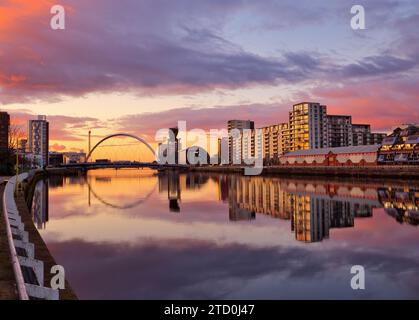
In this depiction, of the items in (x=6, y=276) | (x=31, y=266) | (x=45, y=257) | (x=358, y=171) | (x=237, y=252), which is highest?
(x=358, y=171)

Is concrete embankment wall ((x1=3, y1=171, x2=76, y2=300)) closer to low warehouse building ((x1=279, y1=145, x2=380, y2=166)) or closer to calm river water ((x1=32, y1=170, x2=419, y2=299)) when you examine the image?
calm river water ((x1=32, y1=170, x2=419, y2=299))

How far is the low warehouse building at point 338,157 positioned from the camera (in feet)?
288

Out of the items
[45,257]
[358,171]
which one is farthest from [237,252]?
[358,171]

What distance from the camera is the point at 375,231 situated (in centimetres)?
2148

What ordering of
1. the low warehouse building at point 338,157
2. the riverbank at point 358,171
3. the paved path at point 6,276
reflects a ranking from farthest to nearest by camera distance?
the low warehouse building at point 338,157 < the riverbank at point 358,171 < the paved path at point 6,276

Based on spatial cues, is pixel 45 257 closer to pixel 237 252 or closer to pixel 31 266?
pixel 31 266

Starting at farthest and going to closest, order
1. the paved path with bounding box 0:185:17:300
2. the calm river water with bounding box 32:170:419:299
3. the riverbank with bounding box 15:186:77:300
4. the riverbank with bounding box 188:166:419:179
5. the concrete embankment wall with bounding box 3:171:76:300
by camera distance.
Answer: the riverbank with bounding box 188:166:419:179
the calm river water with bounding box 32:170:419:299
the riverbank with bounding box 15:186:77:300
the paved path with bounding box 0:185:17:300
the concrete embankment wall with bounding box 3:171:76:300

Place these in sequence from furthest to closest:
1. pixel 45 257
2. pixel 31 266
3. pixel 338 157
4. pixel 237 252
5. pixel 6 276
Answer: pixel 338 157 → pixel 237 252 → pixel 45 257 → pixel 31 266 → pixel 6 276

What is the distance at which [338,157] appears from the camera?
315 ft

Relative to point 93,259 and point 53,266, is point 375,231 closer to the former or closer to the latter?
point 93,259

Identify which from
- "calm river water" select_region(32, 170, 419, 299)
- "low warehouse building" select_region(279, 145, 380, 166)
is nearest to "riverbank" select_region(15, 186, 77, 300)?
"calm river water" select_region(32, 170, 419, 299)

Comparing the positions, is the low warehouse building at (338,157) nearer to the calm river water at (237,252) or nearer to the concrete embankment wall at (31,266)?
the calm river water at (237,252)

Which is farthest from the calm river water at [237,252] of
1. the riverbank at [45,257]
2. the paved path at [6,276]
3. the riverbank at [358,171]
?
the riverbank at [358,171]

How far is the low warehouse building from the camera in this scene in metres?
87.7
